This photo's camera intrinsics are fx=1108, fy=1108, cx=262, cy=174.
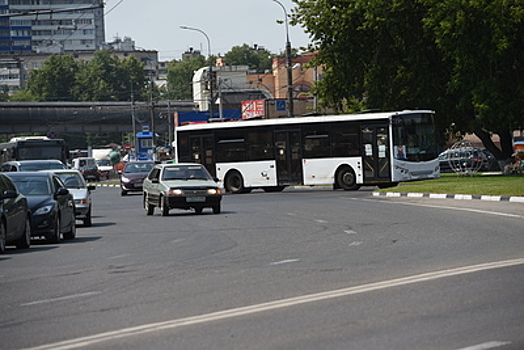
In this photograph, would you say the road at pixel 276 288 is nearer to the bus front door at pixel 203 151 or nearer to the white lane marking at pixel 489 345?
the white lane marking at pixel 489 345

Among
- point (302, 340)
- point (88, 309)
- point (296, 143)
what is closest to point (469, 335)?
point (302, 340)

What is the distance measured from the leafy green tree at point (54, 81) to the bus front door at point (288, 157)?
141 meters

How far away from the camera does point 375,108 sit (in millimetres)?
50531

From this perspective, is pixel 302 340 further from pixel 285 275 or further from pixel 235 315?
pixel 285 275

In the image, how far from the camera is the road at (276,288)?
8.50m

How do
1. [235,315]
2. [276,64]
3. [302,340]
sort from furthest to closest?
1. [276,64]
2. [235,315]
3. [302,340]

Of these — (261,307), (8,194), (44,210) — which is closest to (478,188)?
(44,210)

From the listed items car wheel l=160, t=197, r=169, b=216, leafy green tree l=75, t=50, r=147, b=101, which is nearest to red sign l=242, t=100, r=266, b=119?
car wheel l=160, t=197, r=169, b=216

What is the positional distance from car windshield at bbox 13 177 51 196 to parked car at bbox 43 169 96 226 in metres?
4.16

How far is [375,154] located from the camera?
144 feet

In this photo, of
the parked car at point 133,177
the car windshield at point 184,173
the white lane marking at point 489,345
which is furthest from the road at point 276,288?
the parked car at point 133,177

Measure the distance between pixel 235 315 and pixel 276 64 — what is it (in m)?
132

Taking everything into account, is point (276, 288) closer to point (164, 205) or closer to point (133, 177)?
point (164, 205)

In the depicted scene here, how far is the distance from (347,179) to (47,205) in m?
25.2
